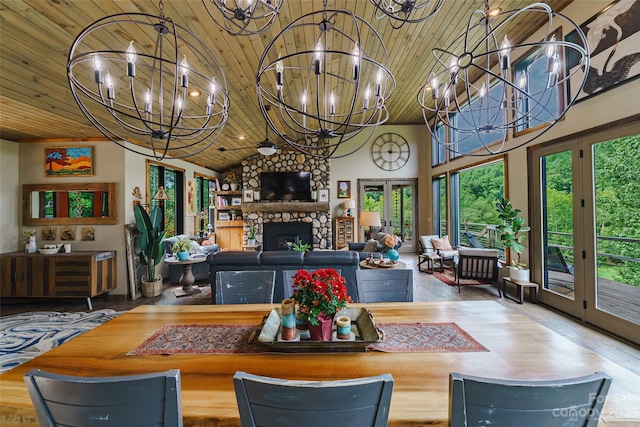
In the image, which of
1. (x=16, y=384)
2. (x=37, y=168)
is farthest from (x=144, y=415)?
(x=37, y=168)

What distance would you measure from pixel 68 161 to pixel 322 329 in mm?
5198

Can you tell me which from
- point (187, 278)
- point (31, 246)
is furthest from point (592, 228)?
point (31, 246)

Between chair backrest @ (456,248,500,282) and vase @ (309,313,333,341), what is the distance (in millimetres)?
3976

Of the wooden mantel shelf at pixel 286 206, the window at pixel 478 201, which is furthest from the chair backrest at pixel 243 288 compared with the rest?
the wooden mantel shelf at pixel 286 206

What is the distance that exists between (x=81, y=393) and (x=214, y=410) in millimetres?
371

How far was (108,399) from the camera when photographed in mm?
746

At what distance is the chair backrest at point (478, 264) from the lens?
14.3ft

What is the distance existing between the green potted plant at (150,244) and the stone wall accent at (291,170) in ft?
10.2

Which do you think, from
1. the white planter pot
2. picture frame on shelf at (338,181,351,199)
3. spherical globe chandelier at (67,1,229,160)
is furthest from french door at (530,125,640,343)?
picture frame on shelf at (338,181,351,199)

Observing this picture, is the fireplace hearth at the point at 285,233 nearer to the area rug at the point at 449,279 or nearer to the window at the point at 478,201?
the area rug at the point at 449,279

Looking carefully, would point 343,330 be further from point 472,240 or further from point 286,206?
point 286,206

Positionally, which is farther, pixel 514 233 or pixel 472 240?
pixel 472 240

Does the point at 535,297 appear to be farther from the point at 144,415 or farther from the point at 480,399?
the point at 144,415

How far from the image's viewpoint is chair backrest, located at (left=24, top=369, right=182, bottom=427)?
74 centimetres
